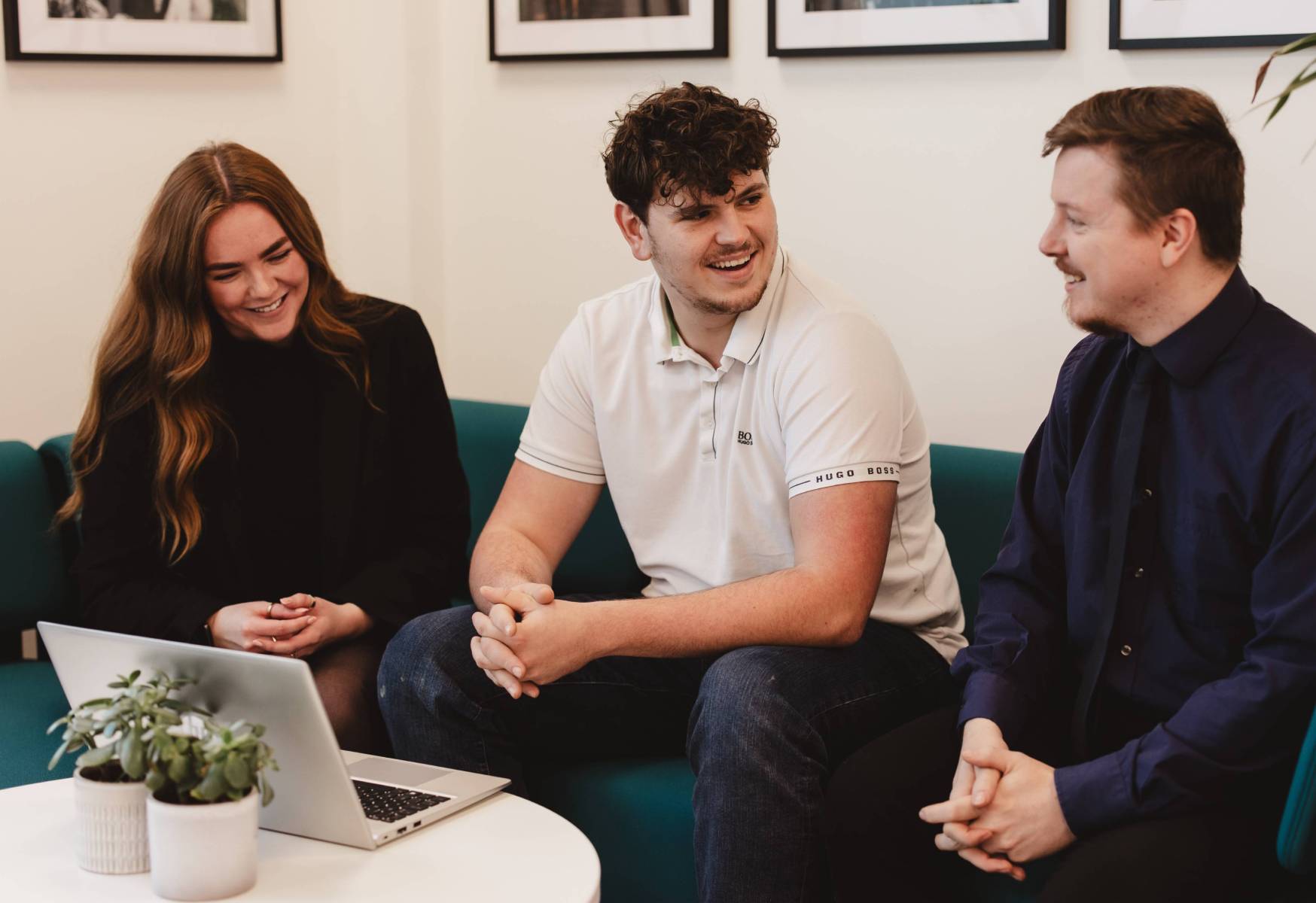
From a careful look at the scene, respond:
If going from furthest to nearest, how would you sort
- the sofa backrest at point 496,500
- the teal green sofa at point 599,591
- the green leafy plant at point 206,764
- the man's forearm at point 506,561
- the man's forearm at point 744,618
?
the sofa backrest at point 496,500
the man's forearm at point 506,561
the teal green sofa at point 599,591
the man's forearm at point 744,618
the green leafy plant at point 206,764

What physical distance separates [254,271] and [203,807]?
1.13 m

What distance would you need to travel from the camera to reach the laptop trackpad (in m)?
1.89

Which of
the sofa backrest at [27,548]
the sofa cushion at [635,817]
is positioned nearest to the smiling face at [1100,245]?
the sofa cushion at [635,817]

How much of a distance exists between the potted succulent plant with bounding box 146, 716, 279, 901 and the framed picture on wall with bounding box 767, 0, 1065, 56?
5.86 ft

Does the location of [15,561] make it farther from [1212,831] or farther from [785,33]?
[1212,831]

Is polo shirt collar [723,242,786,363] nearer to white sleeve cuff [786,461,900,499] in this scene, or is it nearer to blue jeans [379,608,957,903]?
white sleeve cuff [786,461,900,499]

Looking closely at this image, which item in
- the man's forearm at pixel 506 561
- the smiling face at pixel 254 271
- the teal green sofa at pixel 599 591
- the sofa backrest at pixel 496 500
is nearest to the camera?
the teal green sofa at pixel 599 591

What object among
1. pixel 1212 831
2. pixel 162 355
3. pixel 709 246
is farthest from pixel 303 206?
pixel 1212 831

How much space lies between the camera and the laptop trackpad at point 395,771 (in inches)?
74.5

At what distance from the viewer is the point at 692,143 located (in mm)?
2145

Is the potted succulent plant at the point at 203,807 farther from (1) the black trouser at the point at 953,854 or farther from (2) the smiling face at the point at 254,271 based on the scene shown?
(2) the smiling face at the point at 254,271

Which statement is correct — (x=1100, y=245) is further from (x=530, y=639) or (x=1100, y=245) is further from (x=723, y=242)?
(x=530, y=639)

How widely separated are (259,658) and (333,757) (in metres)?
0.14

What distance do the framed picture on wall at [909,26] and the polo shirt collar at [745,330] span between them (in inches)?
25.3
